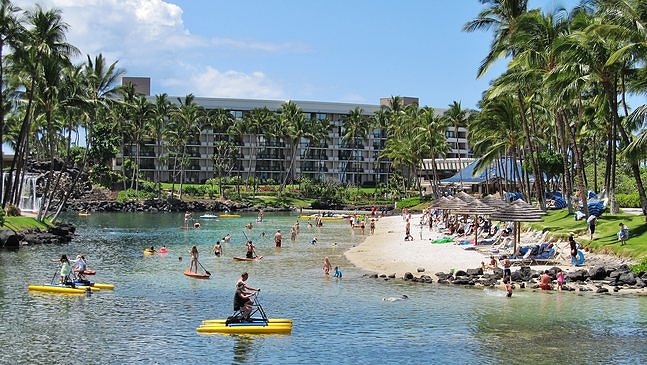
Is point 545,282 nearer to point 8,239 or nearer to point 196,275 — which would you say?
point 196,275

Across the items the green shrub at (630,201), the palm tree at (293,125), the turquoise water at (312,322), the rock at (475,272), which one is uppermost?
the palm tree at (293,125)

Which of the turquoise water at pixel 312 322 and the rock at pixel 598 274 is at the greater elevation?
the rock at pixel 598 274

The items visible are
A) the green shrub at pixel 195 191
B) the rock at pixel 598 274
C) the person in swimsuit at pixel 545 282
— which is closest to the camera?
the person in swimsuit at pixel 545 282

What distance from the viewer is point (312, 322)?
28453mm

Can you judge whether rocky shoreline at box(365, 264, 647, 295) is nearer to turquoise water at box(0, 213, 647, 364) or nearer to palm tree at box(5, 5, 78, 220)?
turquoise water at box(0, 213, 647, 364)

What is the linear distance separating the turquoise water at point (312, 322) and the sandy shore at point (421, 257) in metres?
2.89

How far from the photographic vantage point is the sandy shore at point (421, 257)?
40812 mm

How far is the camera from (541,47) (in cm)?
5269

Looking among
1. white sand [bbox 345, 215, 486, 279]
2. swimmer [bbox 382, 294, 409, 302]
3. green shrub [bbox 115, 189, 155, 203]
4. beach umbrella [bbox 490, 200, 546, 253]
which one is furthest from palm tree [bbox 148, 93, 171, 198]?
swimmer [bbox 382, 294, 409, 302]

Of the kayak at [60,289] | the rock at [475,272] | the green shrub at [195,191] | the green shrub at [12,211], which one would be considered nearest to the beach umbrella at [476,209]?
the rock at [475,272]

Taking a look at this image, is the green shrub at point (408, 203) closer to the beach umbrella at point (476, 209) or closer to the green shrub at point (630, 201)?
the green shrub at point (630, 201)

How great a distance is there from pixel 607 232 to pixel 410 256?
12302mm

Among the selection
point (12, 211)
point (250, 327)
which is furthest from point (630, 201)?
point (12, 211)

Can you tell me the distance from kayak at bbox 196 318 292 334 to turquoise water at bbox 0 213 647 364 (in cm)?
47
